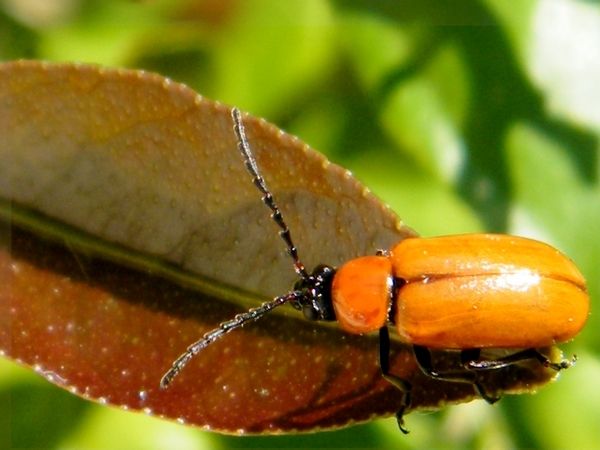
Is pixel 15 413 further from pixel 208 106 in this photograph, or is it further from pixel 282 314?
pixel 208 106

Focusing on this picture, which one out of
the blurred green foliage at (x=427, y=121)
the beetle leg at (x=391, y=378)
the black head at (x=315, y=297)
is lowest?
the beetle leg at (x=391, y=378)

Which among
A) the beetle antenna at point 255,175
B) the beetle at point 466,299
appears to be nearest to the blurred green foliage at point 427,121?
the beetle at point 466,299

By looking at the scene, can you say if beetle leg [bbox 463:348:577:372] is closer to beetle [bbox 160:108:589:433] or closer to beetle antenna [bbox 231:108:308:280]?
beetle [bbox 160:108:589:433]

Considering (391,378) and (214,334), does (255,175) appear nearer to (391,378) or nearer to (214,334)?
(214,334)

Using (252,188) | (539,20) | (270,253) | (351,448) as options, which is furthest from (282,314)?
(539,20)

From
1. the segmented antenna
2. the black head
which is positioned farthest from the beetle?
the segmented antenna

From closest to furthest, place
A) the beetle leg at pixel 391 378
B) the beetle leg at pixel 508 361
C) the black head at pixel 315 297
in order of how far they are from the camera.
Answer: the beetle leg at pixel 391 378 < the beetle leg at pixel 508 361 < the black head at pixel 315 297

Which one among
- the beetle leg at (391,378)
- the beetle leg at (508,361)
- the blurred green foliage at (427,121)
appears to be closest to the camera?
the beetle leg at (391,378)

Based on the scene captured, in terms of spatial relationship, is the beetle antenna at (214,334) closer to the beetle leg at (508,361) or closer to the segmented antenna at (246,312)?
the segmented antenna at (246,312)
